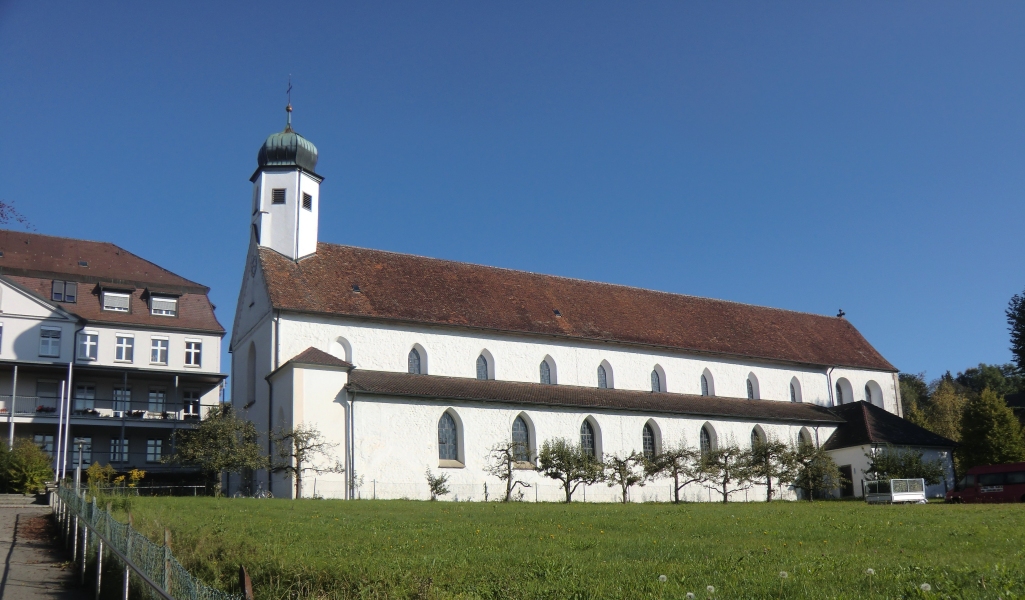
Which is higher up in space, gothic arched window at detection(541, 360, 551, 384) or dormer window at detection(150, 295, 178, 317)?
dormer window at detection(150, 295, 178, 317)

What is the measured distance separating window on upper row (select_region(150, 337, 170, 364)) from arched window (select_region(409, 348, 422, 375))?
14.9m

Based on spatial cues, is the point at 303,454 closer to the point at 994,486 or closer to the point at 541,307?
the point at 541,307

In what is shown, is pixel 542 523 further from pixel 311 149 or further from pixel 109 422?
pixel 109 422

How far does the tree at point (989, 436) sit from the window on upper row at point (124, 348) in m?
43.4

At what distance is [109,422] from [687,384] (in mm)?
28012

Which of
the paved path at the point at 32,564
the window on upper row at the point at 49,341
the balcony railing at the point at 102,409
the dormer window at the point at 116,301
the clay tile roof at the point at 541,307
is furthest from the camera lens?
the dormer window at the point at 116,301

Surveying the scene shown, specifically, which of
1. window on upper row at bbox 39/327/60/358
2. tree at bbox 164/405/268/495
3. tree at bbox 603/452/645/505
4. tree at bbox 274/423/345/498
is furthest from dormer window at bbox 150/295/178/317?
tree at bbox 603/452/645/505

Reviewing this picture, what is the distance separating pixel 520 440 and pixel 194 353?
61.9ft

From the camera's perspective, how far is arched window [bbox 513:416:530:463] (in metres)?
37.4

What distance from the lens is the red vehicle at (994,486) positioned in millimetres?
32156

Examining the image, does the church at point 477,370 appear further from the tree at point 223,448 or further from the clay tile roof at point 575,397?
the tree at point 223,448

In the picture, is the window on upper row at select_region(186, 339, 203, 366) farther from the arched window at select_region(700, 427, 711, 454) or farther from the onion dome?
the arched window at select_region(700, 427, 711, 454)

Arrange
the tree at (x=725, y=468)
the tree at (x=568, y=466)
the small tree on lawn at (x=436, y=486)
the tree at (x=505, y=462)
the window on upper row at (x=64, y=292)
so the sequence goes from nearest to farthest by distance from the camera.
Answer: the small tree on lawn at (x=436, y=486), the tree at (x=568, y=466), the tree at (x=505, y=462), the tree at (x=725, y=468), the window on upper row at (x=64, y=292)

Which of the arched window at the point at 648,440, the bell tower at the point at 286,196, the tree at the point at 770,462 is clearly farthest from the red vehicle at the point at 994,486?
the bell tower at the point at 286,196
